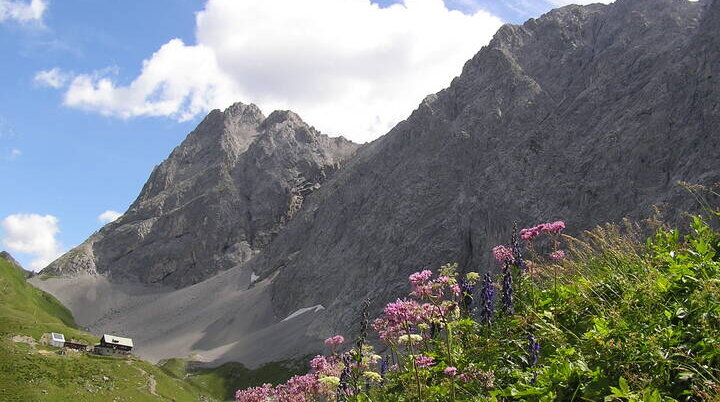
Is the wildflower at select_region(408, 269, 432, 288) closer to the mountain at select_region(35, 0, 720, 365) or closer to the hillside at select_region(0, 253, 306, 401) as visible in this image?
the hillside at select_region(0, 253, 306, 401)

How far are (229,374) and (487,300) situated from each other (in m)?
176

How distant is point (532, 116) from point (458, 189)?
3053 cm

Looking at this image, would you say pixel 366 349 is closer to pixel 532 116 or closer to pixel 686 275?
pixel 686 275

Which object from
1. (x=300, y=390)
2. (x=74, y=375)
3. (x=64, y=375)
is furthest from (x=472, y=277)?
(x=74, y=375)

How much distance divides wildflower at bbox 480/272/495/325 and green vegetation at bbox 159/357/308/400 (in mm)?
149379

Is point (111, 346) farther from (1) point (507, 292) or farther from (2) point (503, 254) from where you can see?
(1) point (507, 292)

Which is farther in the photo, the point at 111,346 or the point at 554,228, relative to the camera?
the point at 111,346

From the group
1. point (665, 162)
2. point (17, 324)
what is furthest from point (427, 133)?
point (17, 324)

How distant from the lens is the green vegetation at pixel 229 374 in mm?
161500

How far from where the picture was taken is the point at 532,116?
17100cm

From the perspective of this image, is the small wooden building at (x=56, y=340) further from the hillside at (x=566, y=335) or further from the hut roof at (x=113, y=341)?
the hillside at (x=566, y=335)

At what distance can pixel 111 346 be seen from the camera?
134250 mm

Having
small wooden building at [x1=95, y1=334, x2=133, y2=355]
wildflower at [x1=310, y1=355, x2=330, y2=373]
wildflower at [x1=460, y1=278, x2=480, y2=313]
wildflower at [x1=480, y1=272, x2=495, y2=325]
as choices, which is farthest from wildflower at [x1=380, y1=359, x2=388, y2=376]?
small wooden building at [x1=95, y1=334, x2=133, y2=355]

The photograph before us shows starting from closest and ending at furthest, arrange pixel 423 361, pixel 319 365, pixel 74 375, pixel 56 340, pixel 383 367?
pixel 423 361 < pixel 319 365 < pixel 383 367 < pixel 74 375 < pixel 56 340
